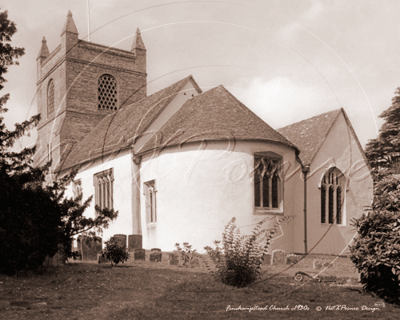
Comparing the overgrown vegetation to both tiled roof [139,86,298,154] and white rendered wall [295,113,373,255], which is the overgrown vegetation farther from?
white rendered wall [295,113,373,255]

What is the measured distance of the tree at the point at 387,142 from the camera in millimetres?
37875

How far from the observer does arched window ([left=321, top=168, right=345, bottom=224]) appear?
28578mm

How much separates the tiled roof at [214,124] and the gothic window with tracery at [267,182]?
46.9 inches

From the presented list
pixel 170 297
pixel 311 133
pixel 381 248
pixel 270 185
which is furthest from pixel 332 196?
pixel 170 297

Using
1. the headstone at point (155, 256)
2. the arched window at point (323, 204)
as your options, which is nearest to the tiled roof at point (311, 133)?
the arched window at point (323, 204)

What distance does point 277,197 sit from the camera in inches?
1016

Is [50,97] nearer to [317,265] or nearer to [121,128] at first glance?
[121,128]

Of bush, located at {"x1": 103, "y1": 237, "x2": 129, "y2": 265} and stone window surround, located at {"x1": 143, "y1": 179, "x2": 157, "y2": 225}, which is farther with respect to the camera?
stone window surround, located at {"x1": 143, "y1": 179, "x2": 157, "y2": 225}

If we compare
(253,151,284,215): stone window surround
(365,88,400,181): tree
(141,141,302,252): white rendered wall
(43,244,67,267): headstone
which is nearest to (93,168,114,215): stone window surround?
(141,141,302,252): white rendered wall

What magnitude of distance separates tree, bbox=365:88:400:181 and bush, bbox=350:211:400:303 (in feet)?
84.3

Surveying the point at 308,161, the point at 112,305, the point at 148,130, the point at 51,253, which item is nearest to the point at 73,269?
the point at 51,253

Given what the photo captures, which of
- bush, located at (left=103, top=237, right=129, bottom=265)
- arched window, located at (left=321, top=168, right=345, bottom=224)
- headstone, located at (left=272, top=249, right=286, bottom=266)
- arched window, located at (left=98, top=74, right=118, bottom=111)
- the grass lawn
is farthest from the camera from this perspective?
arched window, located at (left=98, top=74, right=118, bottom=111)

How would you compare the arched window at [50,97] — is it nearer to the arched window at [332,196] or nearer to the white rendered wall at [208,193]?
the white rendered wall at [208,193]

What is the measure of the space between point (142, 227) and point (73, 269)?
1169cm
